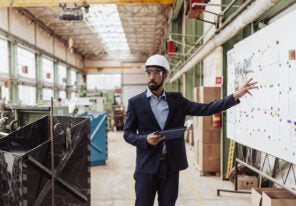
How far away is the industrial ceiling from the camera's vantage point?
8469mm

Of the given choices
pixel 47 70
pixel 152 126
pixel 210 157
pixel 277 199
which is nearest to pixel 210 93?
pixel 210 157

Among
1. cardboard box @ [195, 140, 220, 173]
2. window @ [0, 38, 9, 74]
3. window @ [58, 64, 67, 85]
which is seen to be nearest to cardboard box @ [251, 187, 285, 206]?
cardboard box @ [195, 140, 220, 173]

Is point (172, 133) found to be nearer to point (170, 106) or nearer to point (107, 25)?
point (170, 106)

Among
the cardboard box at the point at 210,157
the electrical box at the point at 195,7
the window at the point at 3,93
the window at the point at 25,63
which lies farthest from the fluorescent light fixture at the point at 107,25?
the cardboard box at the point at 210,157

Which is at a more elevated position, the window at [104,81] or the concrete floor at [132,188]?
the window at [104,81]

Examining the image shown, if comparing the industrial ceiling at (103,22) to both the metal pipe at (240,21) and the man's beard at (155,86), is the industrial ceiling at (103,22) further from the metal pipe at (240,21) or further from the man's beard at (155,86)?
the man's beard at (155,86)

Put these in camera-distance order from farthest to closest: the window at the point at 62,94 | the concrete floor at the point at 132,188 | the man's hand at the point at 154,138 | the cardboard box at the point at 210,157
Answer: the window at the point at 62,94 < the cardboard box at the point at 210,157 < the concrete floor at the point at 132,188 < the man's hand at the point at 154,138

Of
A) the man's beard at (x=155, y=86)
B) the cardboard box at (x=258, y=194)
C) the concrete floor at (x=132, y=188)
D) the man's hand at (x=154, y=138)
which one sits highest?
the man's beard at (x=155, y=86)

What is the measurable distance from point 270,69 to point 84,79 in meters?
21.3

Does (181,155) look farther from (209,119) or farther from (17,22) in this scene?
(17,22)

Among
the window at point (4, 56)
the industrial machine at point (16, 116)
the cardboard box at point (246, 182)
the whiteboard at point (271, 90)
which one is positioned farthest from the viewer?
the window at point (4, 56)

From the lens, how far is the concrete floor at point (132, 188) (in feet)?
13.5

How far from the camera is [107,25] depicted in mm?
14219

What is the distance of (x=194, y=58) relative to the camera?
7316 millimetres
